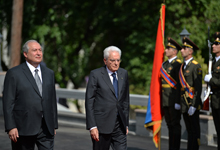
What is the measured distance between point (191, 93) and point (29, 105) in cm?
363

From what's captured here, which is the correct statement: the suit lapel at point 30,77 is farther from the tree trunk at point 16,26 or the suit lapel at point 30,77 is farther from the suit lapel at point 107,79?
the tree trunk at point 16,26

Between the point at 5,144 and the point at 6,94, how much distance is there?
162 inches

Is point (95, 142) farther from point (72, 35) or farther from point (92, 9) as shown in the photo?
point (72, 35)

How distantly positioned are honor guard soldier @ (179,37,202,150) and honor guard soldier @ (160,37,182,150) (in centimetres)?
24

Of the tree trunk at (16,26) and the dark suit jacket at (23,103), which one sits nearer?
the dark suit jacket at (23,103)

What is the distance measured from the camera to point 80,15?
2423 centimetres

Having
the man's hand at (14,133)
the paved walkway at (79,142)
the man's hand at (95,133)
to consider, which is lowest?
the paved walkway at (79,142)

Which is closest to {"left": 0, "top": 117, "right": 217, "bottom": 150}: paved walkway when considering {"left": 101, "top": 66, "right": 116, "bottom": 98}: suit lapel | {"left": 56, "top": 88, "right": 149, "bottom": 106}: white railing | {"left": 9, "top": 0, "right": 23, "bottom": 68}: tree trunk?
{"left": 56, "top": 88, "right": 149, "bottom": 106}: white railing

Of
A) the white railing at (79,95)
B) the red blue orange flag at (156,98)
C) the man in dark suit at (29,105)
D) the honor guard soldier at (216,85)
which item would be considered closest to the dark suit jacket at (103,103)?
the man in dark suit at (29,105)

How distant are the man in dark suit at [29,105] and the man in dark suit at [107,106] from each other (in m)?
0.56

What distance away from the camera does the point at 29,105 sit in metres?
5.41

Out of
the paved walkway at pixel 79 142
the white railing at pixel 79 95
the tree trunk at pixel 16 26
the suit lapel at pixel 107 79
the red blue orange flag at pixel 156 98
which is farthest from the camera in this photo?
the tree trunk at pixel 16 26

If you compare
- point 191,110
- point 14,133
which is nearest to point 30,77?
point 14,133

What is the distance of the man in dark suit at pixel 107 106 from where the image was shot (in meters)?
5.81
